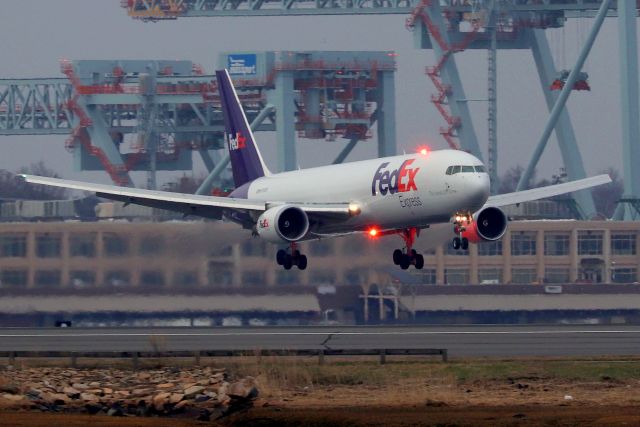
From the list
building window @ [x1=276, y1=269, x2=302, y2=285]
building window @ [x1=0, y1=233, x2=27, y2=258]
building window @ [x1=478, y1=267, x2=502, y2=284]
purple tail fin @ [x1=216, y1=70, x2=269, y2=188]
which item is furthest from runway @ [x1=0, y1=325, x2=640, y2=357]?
building window @ [x1=478, y1=267, x2=502, y2=284]

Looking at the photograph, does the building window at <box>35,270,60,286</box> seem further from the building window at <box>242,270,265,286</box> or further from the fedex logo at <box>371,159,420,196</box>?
the fedex logo at <box>371,159,420,196</box>

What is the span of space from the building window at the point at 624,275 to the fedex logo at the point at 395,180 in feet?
146

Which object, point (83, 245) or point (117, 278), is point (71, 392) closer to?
point (117, 278)

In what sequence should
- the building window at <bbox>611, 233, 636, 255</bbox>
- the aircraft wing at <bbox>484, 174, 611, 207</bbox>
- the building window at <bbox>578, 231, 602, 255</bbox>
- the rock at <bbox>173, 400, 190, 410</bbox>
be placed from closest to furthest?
the rock at <bbox>173, 400, 190, 410</bbox> < the aircraft wing at <bbox>484, 174, 611, 207</bbox> < the building window at <bbox>578, 231, 602, 255</bbox> < the building window at <bbox>611, 233, 636, 255</bbox>

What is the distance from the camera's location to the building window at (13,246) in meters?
78.8

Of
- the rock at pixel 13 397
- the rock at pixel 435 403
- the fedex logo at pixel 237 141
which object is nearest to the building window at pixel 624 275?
the fedex logo at pixel 237 141

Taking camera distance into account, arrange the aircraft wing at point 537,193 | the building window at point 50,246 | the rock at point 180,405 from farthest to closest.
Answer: the building window at point 50,246 < the aircraft wing at point 537,193 < the rock at point 180,405

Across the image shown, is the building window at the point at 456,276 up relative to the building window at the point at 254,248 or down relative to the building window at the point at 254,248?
down

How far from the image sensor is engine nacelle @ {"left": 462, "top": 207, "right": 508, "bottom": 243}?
59.6 meters

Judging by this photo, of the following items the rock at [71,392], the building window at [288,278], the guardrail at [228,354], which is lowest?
the rock at [71,392]

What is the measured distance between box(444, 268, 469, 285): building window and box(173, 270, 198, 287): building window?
23.4 meters

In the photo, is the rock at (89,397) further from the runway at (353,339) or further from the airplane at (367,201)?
the airplane at (367,201)

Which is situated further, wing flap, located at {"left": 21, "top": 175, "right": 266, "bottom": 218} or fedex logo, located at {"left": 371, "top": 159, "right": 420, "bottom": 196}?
wing flap, located at {"left": 21, "top": 175, "right": 266, "bottom": 218}

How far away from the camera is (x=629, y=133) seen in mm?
122625
